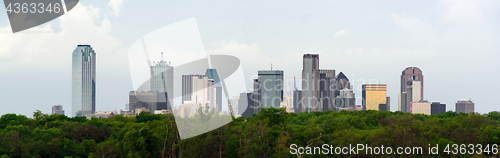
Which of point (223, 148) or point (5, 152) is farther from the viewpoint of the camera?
point (5, 152)

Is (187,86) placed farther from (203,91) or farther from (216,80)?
(203,91)

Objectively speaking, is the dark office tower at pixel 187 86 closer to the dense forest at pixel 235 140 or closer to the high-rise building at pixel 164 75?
the high-rise building at pixel 164 75

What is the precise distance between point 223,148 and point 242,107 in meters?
16.5

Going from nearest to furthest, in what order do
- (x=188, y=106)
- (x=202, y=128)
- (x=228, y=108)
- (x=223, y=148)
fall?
(x=228, y=108) < (x=188, y=106) < (x=202, y=128) < (x=223, y=148)

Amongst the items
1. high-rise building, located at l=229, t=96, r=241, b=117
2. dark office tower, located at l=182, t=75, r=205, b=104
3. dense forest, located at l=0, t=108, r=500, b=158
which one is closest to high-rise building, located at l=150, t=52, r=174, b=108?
dark office tower, located at l=182, t=75, r=205, b=104

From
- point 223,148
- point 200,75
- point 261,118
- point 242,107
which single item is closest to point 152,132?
point 223,148

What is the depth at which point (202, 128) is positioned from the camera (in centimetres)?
3900

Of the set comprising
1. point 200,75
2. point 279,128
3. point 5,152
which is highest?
point 200,75

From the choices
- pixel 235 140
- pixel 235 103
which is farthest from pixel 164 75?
pixel 235 140

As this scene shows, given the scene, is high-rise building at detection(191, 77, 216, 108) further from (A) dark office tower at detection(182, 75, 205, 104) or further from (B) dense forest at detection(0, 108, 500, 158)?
(B) dense forest at detection(0, 108, 500, 158)

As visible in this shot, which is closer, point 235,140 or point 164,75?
point 164,75

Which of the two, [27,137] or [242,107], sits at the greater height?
[242,107]

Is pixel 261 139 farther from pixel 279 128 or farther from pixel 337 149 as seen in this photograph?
pixel 337 149

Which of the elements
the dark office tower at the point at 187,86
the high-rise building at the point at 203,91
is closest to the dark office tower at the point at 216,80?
the high-rise building at the point at 203,91
